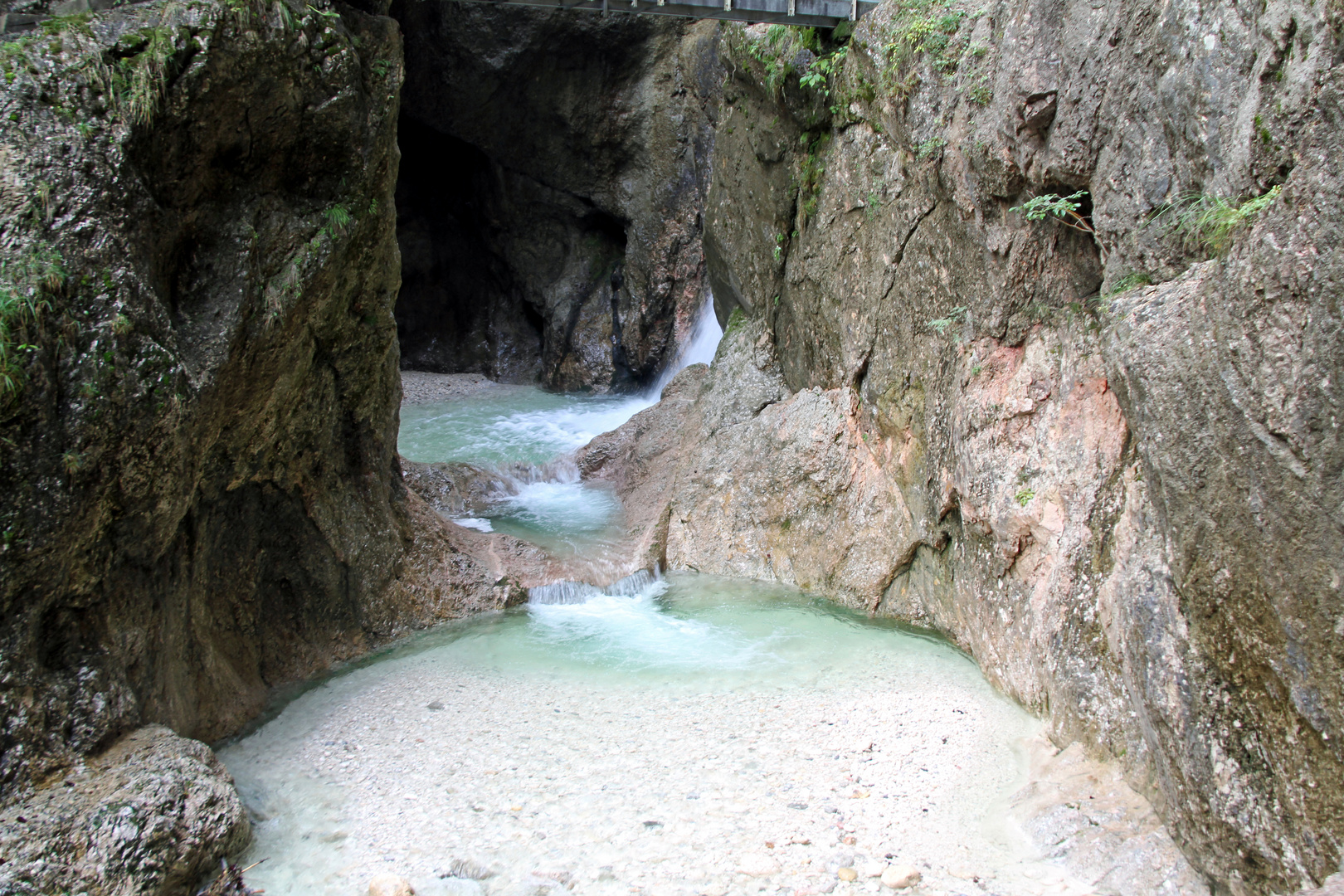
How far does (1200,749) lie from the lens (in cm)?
371

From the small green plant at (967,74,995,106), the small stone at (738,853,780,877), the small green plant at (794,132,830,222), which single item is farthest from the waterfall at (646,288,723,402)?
the small stone at (738,853,780,877)

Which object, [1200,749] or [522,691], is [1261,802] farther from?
[522,691]

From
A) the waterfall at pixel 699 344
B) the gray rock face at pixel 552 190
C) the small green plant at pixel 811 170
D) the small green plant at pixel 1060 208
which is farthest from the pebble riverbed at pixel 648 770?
the gray rock face at pixel 552 190

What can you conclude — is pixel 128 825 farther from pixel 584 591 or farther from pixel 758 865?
pixel 584 591

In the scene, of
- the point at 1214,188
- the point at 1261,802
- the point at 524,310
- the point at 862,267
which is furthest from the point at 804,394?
the point at 524,310

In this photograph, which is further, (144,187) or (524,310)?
(524,310)

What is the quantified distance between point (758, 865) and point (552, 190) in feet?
54.9

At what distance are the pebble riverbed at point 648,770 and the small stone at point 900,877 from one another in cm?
6

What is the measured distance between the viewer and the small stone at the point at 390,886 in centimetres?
395

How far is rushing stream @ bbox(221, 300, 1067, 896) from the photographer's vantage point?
13.7ft

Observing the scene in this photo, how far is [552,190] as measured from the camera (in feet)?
61.7

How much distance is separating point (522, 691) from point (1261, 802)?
4.29 meters

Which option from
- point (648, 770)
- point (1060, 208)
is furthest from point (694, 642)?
point (1060, 208)

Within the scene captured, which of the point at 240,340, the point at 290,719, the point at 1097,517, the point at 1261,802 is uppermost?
the point at 240,340
